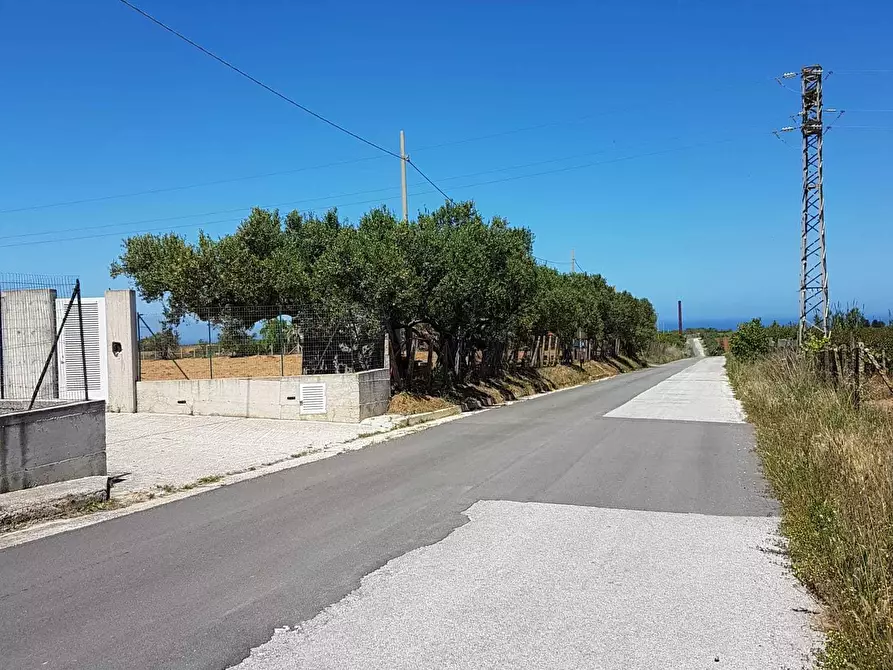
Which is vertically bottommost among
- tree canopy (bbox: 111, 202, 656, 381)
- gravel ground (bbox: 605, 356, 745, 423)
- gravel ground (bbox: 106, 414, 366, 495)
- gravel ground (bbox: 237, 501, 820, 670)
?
gravel ground (bbox: 605, 356, 745, 423)

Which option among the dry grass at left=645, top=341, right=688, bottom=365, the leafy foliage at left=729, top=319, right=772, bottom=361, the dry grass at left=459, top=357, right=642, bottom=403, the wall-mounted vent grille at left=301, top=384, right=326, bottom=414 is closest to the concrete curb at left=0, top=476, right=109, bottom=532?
the wall-mounted vent grille at left=301, top=384, right=326, bottom=414

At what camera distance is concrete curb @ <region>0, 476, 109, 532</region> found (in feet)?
24.2

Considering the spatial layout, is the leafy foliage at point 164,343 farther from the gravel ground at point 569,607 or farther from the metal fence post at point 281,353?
the gravel ground at point 569,607

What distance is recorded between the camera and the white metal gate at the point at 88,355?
1725 cm

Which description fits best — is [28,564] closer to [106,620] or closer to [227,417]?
[106,620]

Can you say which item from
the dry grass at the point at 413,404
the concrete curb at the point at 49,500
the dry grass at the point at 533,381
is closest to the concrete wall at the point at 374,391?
the dry grass at the point at 413,404

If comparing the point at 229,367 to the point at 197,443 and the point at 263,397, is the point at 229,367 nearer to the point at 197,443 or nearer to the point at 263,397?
the point at 263,397

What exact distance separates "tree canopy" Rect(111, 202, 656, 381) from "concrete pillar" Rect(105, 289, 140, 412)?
56.4 inches

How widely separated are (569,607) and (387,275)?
523 inches

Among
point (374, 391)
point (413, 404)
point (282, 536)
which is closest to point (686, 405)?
point (413, 404)

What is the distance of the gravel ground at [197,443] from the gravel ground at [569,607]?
18.1 feet

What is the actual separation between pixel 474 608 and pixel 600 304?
46.1 meters

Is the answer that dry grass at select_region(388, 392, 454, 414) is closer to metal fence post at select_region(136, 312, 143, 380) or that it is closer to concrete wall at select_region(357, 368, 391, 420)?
concrete wall at select_region(357, 368, 391, 420)

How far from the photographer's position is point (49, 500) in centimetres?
782
